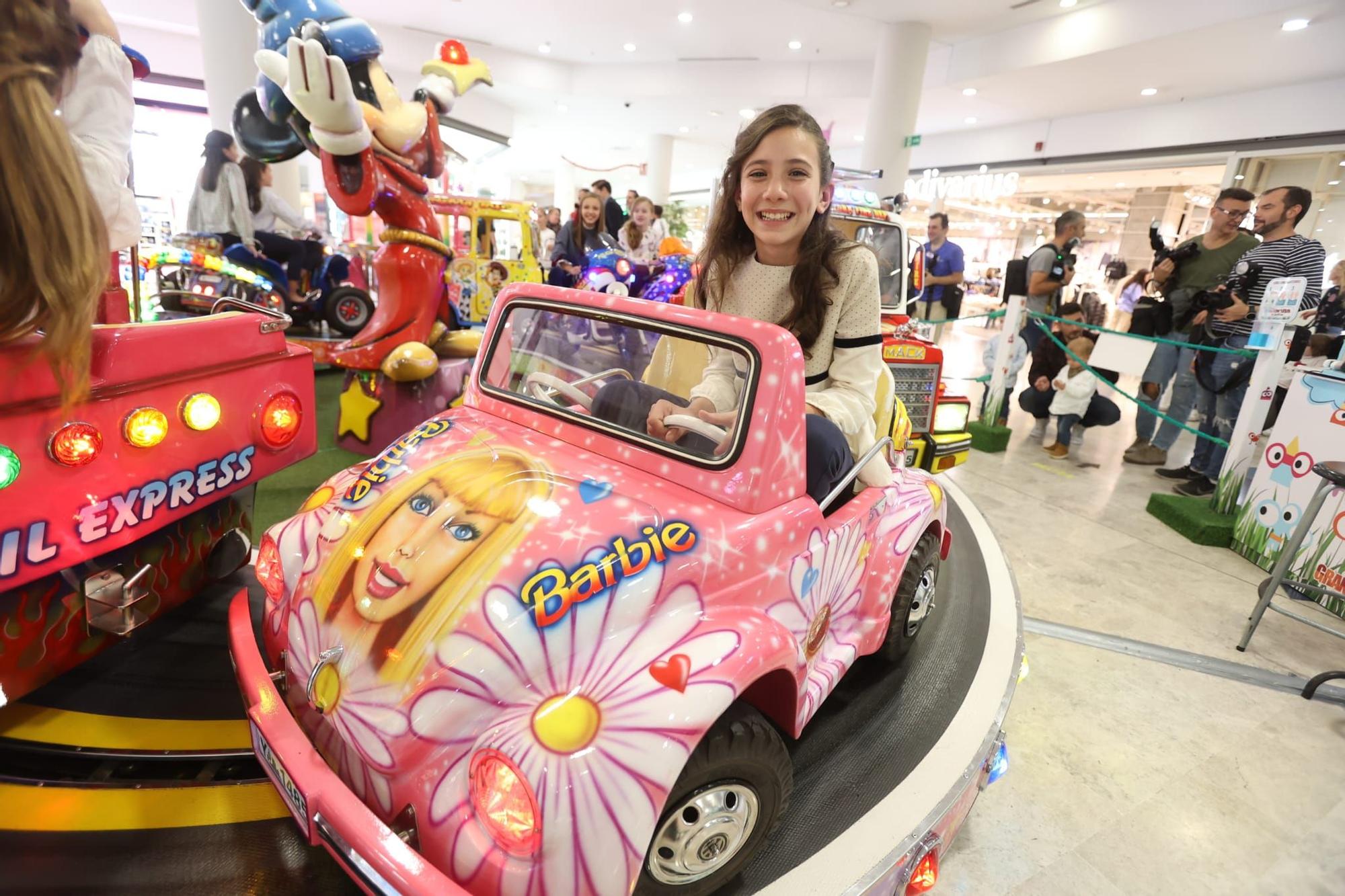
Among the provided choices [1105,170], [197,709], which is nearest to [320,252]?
[197,709]

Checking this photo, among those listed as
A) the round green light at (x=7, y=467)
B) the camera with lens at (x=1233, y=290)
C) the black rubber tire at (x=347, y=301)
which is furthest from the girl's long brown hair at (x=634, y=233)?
the round green light at (x=7, y=467)

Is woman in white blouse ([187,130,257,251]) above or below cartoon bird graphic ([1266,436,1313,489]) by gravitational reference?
above

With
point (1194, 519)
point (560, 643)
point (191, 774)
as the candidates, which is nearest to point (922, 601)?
point (560, 643)

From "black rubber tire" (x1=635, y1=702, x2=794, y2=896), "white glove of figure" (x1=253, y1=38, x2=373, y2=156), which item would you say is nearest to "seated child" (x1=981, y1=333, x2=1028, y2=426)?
"white glove of figure" (x1=253, y1=38, x2=373, y2=156)

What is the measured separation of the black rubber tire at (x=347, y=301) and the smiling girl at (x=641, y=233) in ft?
8.80

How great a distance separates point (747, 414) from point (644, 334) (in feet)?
1.77

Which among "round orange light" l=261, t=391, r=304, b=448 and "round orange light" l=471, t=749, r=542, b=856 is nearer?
"round orange light" l=471, t=749, r=542, b=856

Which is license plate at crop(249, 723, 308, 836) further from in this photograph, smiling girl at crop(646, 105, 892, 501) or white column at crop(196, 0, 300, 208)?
white column at crop(196, 0, 300, 208)

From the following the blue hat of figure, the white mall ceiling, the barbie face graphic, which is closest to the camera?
the barbie face graphic

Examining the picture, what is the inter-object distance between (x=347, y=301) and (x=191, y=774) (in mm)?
5851

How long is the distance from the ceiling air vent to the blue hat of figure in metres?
10.0

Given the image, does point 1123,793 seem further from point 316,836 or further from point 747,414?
point 316,836

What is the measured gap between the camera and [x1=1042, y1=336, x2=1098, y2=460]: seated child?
568 centimetres

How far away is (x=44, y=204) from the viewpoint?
125 centimetres
